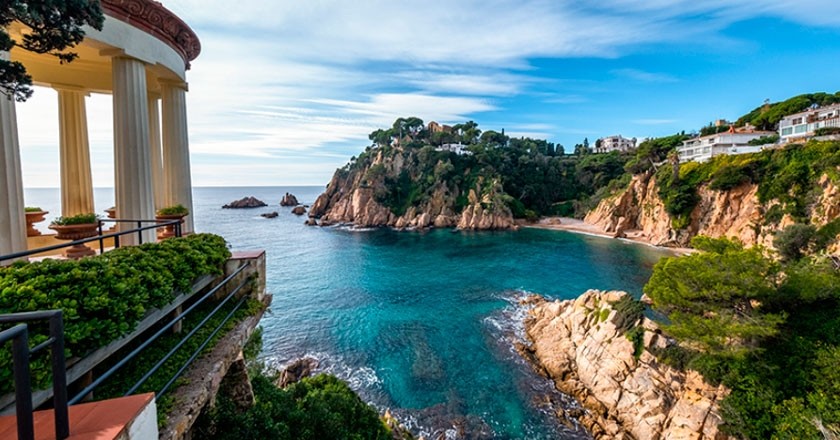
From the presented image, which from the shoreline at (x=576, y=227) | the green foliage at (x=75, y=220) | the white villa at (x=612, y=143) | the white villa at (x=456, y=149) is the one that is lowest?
the shoreline at (x=576, y=227)

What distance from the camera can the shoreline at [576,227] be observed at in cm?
4396

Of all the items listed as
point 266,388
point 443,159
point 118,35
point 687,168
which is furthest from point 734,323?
point 443,159

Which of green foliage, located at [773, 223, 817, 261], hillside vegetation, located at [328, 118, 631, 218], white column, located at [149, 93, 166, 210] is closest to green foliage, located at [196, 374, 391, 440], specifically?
white column, located at [149, 93, 166, 210]

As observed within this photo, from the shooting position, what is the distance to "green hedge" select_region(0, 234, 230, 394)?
3.23 m

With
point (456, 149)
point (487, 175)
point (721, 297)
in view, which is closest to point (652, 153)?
point (487, 175)

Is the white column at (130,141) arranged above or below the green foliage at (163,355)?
above

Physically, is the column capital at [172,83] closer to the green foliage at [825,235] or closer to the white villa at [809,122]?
the green foliage at [825,235]

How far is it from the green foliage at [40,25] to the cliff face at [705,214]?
40.4 meters

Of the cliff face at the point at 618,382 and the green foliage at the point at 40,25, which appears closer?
the green foliage at the point at 40,25

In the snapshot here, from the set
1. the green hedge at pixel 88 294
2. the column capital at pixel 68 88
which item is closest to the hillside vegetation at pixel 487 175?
the column capital at pixel 68 88

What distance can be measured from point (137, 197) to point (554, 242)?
A: 4588cm

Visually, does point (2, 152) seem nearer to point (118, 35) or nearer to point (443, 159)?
point (118, 35)

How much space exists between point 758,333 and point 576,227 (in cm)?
4755

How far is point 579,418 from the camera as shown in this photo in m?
13.5
